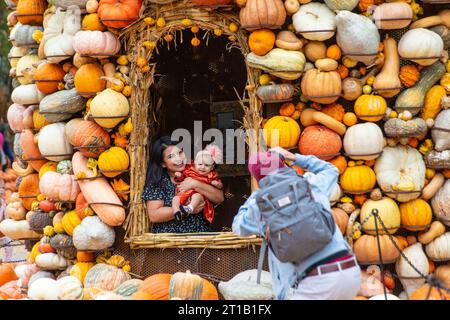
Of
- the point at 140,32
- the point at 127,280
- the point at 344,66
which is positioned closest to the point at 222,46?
the point at 140,32

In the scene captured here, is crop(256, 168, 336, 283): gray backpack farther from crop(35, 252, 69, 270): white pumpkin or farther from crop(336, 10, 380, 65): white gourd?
crop(35, 252, 69, 270): white pumpkin

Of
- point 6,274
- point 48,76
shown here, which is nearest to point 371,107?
point 48,76

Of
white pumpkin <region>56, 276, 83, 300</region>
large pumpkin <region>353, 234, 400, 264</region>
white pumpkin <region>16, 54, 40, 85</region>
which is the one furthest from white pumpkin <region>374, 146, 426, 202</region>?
white pumpkin <region>16, 54, 40, 85</region>

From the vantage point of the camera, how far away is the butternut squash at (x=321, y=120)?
7.29 meters

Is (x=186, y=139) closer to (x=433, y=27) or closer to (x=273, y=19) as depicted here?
(x=273, y=19)

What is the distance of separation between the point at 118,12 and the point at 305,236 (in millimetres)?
3419

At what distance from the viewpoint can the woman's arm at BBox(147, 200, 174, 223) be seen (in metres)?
7.90

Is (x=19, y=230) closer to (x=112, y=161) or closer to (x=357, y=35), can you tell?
(x=112, y=161)

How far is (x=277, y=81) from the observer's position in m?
7.45

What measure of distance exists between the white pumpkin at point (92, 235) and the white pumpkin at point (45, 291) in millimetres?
1169

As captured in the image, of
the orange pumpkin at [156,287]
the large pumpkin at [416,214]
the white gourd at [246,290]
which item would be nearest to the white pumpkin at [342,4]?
the large pumpkin at [416,214]

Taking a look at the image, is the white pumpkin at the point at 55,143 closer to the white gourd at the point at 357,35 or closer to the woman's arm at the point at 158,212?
the woman's arm at the point at 158,212

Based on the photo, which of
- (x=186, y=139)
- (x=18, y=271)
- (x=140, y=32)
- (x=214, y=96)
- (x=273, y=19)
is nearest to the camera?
(x=273, y=19)

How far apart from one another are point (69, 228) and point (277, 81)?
8.26 feet
